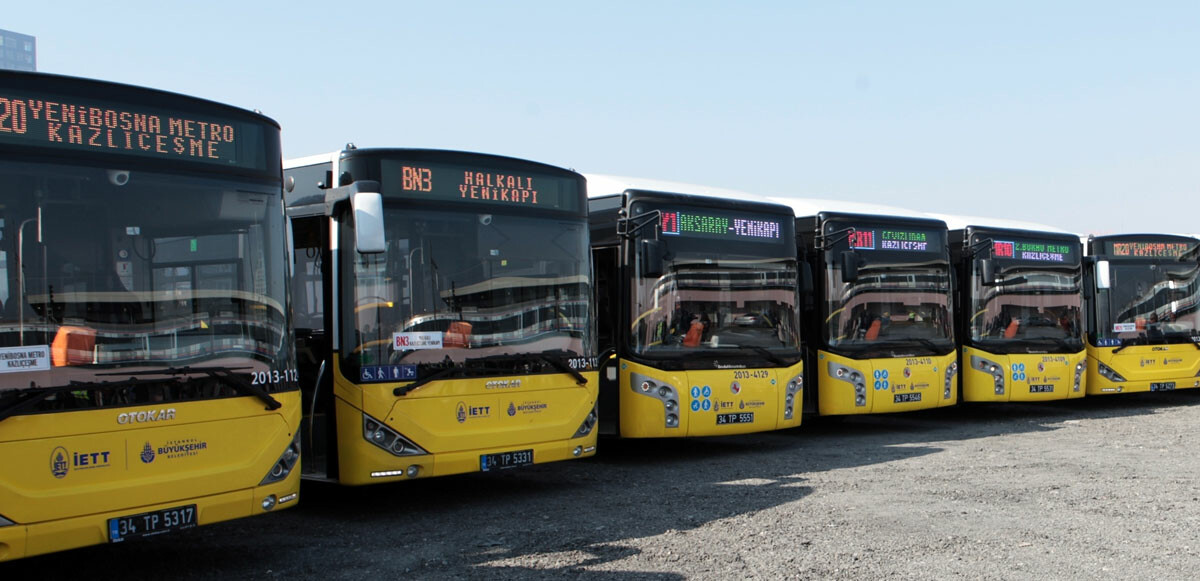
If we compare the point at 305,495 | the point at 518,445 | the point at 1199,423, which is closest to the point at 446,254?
the point at 518,445

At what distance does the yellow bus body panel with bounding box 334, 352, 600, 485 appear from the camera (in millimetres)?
8094

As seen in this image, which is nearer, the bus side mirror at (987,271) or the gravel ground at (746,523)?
the gravel ground at (746,523)

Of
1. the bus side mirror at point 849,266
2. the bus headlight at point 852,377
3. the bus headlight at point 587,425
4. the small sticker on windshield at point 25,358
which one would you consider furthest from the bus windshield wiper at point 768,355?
the small sticker on windshield at point 25,358

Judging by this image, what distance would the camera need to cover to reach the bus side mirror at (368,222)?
285 inches

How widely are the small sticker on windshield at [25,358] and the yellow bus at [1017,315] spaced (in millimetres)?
11898

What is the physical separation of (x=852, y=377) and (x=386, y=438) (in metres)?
6.60

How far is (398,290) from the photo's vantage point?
324 inches

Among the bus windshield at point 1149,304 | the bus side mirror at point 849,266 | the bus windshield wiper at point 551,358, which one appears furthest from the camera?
the bus windshield at point 1149,304

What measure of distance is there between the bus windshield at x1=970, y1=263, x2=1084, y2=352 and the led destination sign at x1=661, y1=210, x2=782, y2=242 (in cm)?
437

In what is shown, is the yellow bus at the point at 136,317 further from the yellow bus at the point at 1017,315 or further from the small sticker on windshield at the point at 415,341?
the yellow bus at the point at 1017,315

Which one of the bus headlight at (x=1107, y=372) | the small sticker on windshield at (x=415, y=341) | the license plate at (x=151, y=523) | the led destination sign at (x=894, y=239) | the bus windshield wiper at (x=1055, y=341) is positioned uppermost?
the led destination sign at (x=894, y=239)

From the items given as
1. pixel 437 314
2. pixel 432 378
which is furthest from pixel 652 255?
pixel 432 378

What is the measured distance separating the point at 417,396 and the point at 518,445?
1054mm

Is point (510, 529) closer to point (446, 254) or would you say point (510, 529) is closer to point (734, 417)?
point (446, 254)
